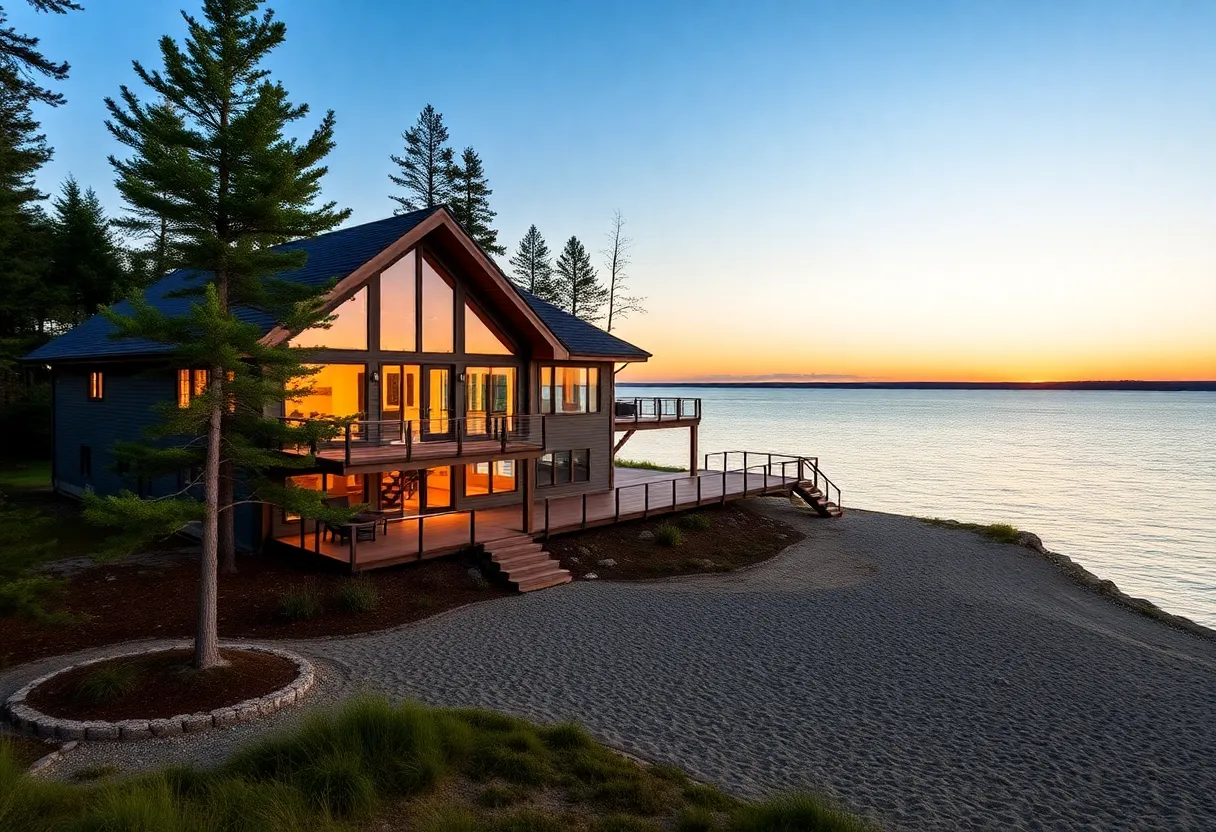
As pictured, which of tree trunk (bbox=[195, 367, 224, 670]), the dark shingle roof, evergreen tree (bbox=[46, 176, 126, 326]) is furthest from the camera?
evergreen tree (bbox=[46, 176, 126, 326])

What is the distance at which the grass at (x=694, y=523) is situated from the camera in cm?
2138

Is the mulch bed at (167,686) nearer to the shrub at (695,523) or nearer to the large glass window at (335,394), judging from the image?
the large glass window at (335,394)

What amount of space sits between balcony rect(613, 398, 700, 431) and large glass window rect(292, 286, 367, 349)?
1068 cm

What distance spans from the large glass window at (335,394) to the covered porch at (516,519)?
2812 mm

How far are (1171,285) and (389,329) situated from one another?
61.9 metres

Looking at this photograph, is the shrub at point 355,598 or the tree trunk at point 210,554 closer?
the tree trunk at point 210,554

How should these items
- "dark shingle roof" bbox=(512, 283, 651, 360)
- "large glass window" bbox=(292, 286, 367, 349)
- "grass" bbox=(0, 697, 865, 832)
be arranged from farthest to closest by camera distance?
"dark shingle roof" bbox=(512, 283, 651, 360), "large glass window" bbox=(292, 286, 367, 349), "grass" bbox=(0, 697, 865, 832)

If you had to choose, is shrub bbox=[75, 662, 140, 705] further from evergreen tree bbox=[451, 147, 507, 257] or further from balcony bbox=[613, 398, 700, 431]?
evergreen tree bbox=[451, 147, 507, 257]

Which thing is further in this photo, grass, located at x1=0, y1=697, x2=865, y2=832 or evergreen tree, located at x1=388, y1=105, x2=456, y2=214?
evergreen tree, located at x1=388, y1=105, x2=456, y2=214

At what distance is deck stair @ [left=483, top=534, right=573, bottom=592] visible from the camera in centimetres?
1545

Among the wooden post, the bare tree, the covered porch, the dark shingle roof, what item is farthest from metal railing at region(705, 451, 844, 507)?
the bare tree

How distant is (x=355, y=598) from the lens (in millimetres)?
13180

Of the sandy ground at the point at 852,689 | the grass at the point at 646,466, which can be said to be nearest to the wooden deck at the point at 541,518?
the sandy ground at the point at 852,689

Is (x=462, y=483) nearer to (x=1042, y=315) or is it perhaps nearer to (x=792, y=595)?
(x=792, y=595)
